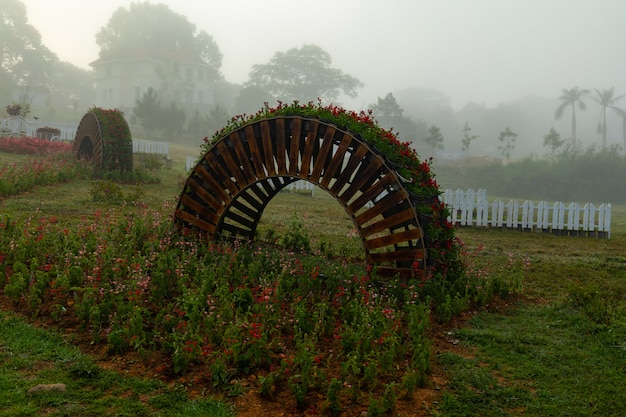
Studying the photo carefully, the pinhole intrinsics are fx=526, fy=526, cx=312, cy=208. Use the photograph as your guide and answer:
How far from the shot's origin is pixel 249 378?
15.6 feet

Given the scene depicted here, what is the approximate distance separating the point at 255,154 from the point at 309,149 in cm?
96

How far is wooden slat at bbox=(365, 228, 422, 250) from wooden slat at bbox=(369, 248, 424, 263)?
0.17m

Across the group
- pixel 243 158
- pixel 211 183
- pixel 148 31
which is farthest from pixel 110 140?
pixel 148 31

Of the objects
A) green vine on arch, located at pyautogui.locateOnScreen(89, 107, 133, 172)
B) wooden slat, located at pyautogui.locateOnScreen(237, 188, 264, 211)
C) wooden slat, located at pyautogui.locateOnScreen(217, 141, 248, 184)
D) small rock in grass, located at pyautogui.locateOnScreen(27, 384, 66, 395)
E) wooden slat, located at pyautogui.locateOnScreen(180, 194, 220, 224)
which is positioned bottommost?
small rock in grass, located at pyautogui.locateOnScreen(27, 384, 66, 395)

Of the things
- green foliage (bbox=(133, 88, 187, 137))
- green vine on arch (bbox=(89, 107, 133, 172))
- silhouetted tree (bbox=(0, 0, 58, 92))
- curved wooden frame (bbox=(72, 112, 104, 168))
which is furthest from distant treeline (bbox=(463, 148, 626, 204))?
silhouetted tree (bbox=(0, 0, 58, 92))

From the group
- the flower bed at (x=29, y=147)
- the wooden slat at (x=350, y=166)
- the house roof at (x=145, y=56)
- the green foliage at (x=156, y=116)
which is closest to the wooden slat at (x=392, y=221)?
the wooden slat at (x=350, y=166)

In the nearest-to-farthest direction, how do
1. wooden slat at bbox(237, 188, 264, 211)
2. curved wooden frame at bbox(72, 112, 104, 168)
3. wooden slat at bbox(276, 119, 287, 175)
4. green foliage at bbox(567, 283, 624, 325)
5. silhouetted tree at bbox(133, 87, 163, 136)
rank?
1. green foliage at bbox(567, 283, 624, 325)
2. wooden slat at bbox(276, 119, 287, 175)
3. wooden slat at bbox(237, 188, 264, 211)
4. curved wooden frame at bbox(72, 112, 104, 168)
5. silhouetted tree at bbox(133, 87, 163, 136)

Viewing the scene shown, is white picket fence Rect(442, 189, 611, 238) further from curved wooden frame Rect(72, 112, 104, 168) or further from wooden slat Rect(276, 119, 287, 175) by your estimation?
curved wooden frame Rect(72, 112, 104, 168)

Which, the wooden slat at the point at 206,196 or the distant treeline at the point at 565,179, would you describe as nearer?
the wooden slat at the point at 206,196

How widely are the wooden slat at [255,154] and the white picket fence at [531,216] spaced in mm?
7958

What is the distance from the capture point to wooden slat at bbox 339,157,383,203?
728cm

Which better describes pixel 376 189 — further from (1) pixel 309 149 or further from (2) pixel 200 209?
(2) pixel 200 209

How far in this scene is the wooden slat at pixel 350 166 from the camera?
7.36m

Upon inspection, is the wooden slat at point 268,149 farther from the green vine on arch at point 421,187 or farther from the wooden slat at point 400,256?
the wooden slat at point 400,256
